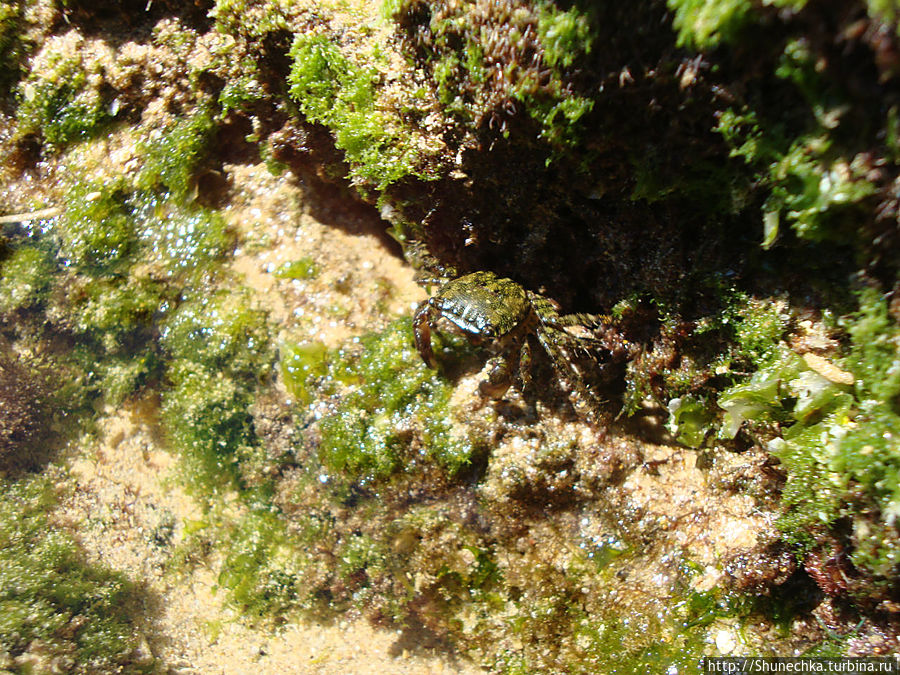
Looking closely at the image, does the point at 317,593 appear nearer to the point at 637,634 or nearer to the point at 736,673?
the point at 637,634

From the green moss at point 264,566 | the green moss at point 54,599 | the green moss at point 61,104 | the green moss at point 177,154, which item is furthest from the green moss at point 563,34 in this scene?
the green moss at point 54,599

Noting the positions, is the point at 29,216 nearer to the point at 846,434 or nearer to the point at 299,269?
the point at 299,269

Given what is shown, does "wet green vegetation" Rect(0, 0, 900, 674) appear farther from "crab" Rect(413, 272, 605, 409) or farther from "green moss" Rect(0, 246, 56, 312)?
"crab" Rect(413, 272, 605, 409)

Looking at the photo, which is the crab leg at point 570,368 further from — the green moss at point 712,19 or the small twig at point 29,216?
the small twig at point 29,216

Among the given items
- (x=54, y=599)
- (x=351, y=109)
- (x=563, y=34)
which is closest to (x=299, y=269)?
(x=351, y=109)

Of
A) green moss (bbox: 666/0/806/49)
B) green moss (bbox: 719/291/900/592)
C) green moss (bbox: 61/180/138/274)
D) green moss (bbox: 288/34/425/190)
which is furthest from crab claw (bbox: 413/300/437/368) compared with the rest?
green moss (bbox: 61/180/138/274)
